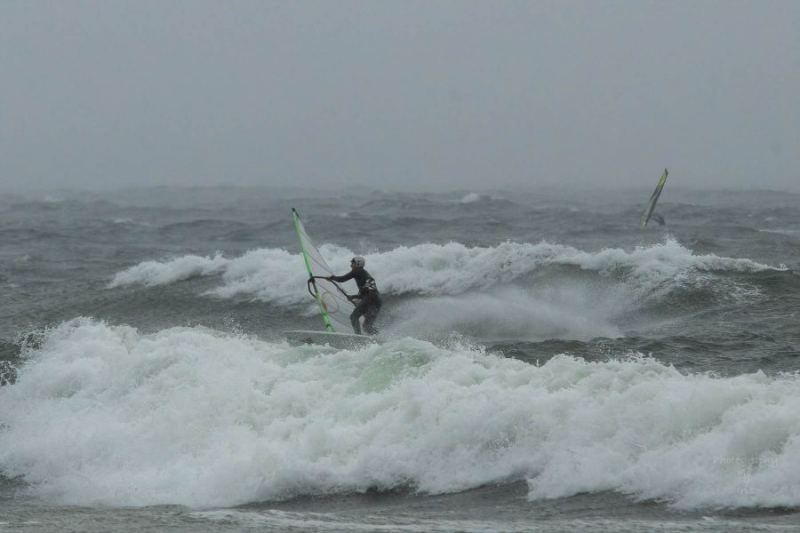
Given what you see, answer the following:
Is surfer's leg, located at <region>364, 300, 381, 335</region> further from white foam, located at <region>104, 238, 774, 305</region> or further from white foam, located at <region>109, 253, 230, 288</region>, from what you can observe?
white foam, located at <region>109, 253, 230, 288</region>

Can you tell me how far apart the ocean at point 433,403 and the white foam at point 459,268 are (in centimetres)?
7

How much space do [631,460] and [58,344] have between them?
919 centimetres

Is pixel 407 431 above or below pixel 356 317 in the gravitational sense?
below

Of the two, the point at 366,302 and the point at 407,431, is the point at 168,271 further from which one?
the point at 407,431

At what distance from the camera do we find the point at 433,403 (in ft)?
→ 31.0

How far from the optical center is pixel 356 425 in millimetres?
9648

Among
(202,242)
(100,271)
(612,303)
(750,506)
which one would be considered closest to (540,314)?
(612,303)

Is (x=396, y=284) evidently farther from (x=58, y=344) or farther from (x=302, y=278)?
(x=58, y=344)

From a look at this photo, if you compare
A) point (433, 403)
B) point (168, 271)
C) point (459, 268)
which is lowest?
point (433, 403)

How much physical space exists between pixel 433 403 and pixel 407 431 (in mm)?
410

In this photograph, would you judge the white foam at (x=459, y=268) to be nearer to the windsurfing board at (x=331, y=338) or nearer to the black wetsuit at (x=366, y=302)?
the black wetsuit at (x=366, y=302)

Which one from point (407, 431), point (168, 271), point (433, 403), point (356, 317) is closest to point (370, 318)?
point (356, 317)

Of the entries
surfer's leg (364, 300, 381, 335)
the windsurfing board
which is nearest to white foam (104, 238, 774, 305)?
surfer's leg (364, 300, 381, 335)

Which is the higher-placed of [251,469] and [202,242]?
[202,242]
